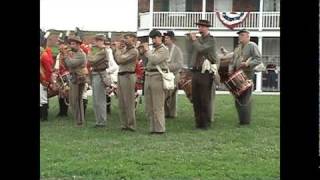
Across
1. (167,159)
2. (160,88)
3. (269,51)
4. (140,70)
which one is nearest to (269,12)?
(269,51)

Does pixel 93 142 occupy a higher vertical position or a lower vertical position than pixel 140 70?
lower

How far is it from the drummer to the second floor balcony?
19.7 m

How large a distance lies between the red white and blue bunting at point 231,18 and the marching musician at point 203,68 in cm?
1994

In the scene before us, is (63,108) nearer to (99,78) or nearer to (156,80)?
(99,78)

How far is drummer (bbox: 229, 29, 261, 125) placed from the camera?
9.54 metres

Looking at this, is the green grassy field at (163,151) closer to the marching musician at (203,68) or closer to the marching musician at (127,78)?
the marching musician at (127,78)

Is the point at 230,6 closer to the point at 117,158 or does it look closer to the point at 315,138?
the point at 117,158

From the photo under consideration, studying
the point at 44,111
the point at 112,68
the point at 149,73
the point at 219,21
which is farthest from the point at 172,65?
the point at 219,21

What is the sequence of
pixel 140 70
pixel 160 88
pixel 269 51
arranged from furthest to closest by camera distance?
1. pixel 269 51
2. pixel 140 70
3. pixel 160 88

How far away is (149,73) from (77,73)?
1.63 m

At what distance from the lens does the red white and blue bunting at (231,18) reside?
28.6 metres

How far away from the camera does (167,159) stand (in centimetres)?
621

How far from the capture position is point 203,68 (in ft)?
28.9
